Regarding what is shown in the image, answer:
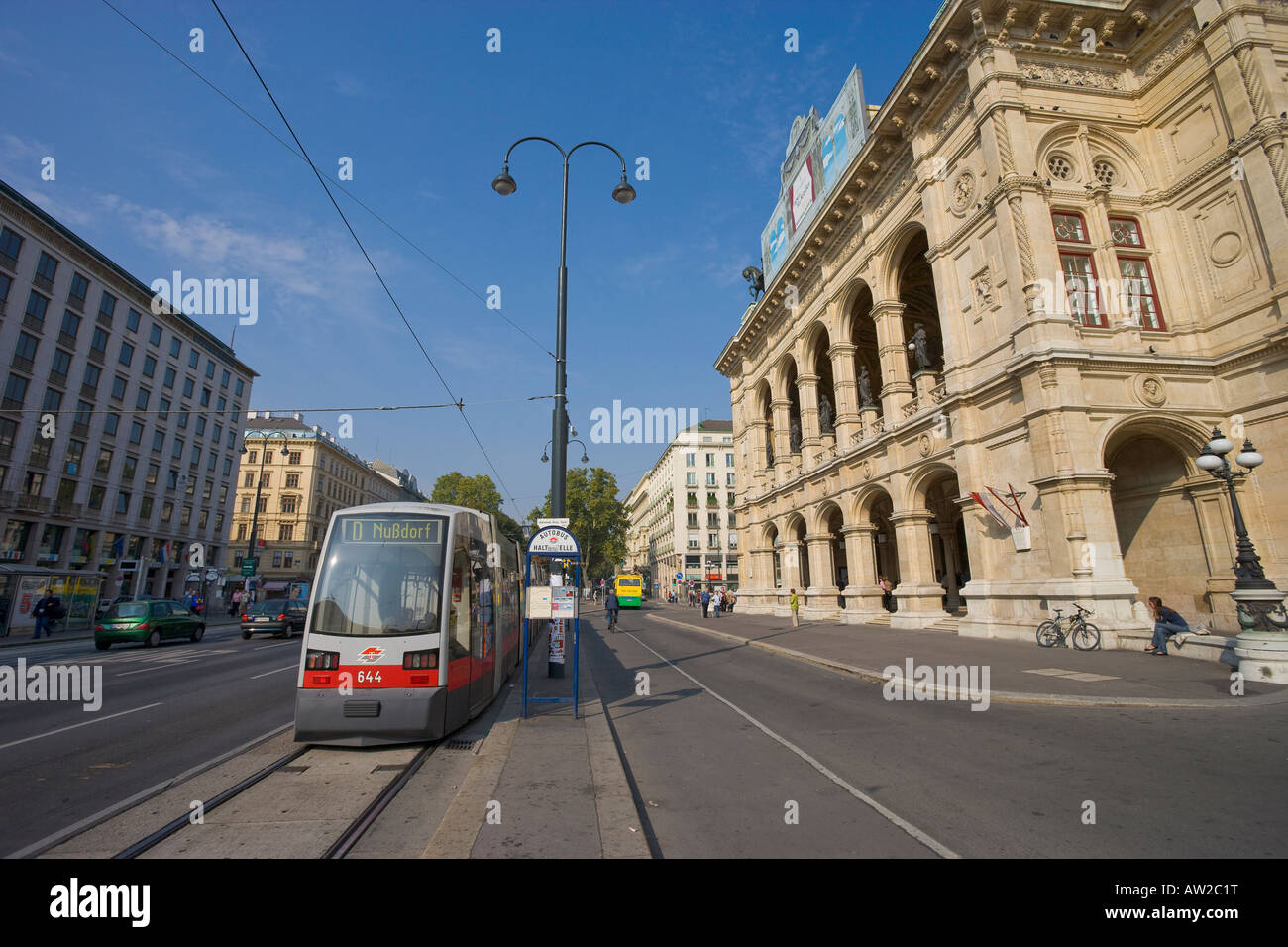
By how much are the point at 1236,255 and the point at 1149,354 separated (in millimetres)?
3792

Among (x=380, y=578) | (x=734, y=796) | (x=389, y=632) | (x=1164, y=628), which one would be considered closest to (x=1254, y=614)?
(x=1164, y=628)

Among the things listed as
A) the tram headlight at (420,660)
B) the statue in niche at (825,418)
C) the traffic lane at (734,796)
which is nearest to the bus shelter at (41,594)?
the tram headlight at (420,660)

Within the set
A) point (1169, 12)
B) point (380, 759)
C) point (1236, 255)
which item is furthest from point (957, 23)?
point (380, 759)

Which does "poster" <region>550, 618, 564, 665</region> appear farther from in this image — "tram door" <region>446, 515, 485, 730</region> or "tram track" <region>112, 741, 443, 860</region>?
"tram track" <region>112, 741, 443, 860</region>

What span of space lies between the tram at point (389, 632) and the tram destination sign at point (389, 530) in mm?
12

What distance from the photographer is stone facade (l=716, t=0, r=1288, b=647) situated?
A: 15.2 m

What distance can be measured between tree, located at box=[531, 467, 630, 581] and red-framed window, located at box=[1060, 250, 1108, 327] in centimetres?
6165

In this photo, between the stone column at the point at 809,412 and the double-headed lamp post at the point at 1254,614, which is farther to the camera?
the stone column at the point at 809,412

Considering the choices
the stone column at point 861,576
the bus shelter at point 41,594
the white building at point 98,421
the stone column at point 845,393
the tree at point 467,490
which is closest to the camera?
the bus shelter at point 41,594

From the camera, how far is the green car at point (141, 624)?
18.9m

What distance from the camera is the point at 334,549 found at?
6.87 meters

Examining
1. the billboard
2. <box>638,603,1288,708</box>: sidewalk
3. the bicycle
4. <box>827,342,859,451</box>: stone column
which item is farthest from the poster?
the billboard

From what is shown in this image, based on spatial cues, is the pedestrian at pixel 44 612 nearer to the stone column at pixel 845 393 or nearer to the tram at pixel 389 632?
the tram at pixel 389 632

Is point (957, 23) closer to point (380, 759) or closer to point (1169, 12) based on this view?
point (1169, 12)
